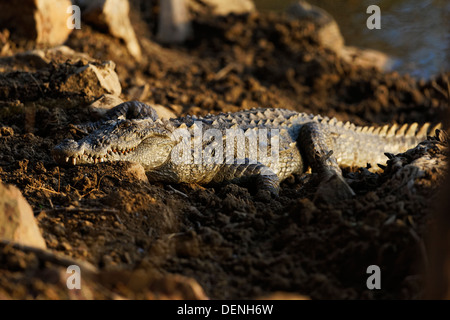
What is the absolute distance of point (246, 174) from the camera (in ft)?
17.2

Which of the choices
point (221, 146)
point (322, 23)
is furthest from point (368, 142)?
point (322, 23)

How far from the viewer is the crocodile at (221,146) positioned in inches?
181

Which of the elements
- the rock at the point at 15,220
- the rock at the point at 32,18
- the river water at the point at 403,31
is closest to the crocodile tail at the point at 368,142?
the rock at the point at 15,220

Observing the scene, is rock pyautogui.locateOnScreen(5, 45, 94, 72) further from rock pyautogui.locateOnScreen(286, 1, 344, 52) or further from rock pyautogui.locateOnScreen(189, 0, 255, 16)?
rock pyautogui.locateOnScreen(286, 1, 344, 52)

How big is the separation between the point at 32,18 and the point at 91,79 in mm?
2745

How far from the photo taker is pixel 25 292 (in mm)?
2324

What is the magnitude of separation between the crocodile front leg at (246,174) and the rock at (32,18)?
15.7 feet

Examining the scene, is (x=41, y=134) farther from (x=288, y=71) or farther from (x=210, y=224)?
(x=288, y=71)

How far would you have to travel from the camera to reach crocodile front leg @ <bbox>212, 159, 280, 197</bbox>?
5176mm

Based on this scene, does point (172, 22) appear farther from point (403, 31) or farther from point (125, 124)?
point (125, 124)

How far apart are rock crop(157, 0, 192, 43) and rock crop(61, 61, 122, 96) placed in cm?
595

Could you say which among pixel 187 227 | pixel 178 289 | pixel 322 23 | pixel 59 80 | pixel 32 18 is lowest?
pixel 178 289

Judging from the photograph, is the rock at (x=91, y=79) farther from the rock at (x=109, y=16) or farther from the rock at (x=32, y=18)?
the rock at (x=109, y=16)

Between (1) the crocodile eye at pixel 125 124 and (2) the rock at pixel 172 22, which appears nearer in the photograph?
(1) the crocodile eye at pixel 125 124
